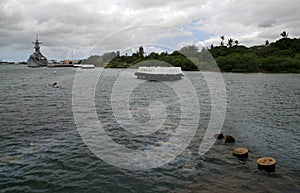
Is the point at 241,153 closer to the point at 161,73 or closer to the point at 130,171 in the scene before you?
the point at 130,171

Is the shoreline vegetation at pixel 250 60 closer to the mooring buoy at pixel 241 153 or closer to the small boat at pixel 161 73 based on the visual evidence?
the small boat at pixel 161 73

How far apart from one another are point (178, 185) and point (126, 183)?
2.91 meters

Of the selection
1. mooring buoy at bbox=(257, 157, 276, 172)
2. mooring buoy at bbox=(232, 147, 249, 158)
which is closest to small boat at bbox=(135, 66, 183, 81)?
mooring buoy at bbox=(232, 147, 249, 158)

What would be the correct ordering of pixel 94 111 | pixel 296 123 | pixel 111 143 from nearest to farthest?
pixel 111 143 → pixel 296 123 → pixel 94 111

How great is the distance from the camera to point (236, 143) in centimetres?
2036

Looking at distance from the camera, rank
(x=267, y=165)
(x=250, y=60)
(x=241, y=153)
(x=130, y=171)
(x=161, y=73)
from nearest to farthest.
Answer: (x=130, y=171)
(x=267, y=165)
(x=241, y=153)
(x=161, y=73)
(x=250, y=60)

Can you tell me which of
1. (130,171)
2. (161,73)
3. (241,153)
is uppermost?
(161,73)

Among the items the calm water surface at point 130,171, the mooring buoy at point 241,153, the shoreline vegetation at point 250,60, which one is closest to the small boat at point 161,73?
the shoreline vegetation at point 250,60

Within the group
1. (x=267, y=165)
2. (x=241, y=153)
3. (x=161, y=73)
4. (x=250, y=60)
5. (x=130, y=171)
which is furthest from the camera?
(x=250, y=60)

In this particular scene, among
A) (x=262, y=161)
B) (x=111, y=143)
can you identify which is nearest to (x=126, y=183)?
(x=111, y=143)

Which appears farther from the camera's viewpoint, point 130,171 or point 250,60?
point 250,60

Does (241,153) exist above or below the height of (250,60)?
below

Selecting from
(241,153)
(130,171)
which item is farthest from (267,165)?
(130,171)

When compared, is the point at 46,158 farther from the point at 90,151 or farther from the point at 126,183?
the point at 126,183
